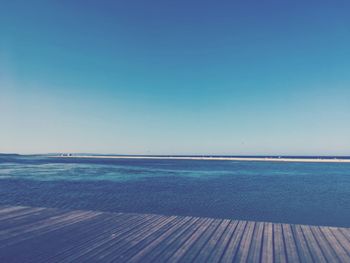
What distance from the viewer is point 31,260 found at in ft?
18.2

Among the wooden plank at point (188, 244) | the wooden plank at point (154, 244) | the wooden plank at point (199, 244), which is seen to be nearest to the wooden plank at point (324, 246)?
the wooden plank at point (199, 244)

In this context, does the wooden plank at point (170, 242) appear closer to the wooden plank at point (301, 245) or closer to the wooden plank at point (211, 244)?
the wooden plank at point (211, 244)

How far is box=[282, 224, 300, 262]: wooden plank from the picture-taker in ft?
19.1

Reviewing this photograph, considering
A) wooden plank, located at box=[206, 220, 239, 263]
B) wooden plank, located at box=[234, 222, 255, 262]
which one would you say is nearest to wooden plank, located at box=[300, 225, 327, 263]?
wooden plank, located at box=[234, 222, 255, 262]

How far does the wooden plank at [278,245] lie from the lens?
18.9 feet

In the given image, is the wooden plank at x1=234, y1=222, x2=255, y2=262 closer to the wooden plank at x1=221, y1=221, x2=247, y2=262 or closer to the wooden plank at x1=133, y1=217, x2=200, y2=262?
the wooden plank at x1=221, y1=221, x2=247, y2=262

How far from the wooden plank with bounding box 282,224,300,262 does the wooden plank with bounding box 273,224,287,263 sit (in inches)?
3.7

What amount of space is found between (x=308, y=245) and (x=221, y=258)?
8.56 ft

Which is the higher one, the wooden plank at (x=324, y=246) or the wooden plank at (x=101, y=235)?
the wooden plank at (x=101, y=235)

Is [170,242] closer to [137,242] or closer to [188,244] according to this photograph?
[188,244]

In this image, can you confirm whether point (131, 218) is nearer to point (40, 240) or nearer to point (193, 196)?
point (40, 240)

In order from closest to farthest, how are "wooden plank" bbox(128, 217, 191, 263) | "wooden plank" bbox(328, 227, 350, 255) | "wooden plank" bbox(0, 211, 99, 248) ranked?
"wooden plank" bbox(128, 217, 191, 263)
"wooden plank" bbox(328, 227, 350, 255)
"wooden plank" bbox(0, 211, 99, 248)

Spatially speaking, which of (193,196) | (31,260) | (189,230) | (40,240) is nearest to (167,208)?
(193,196)

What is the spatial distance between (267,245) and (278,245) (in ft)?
0.96
